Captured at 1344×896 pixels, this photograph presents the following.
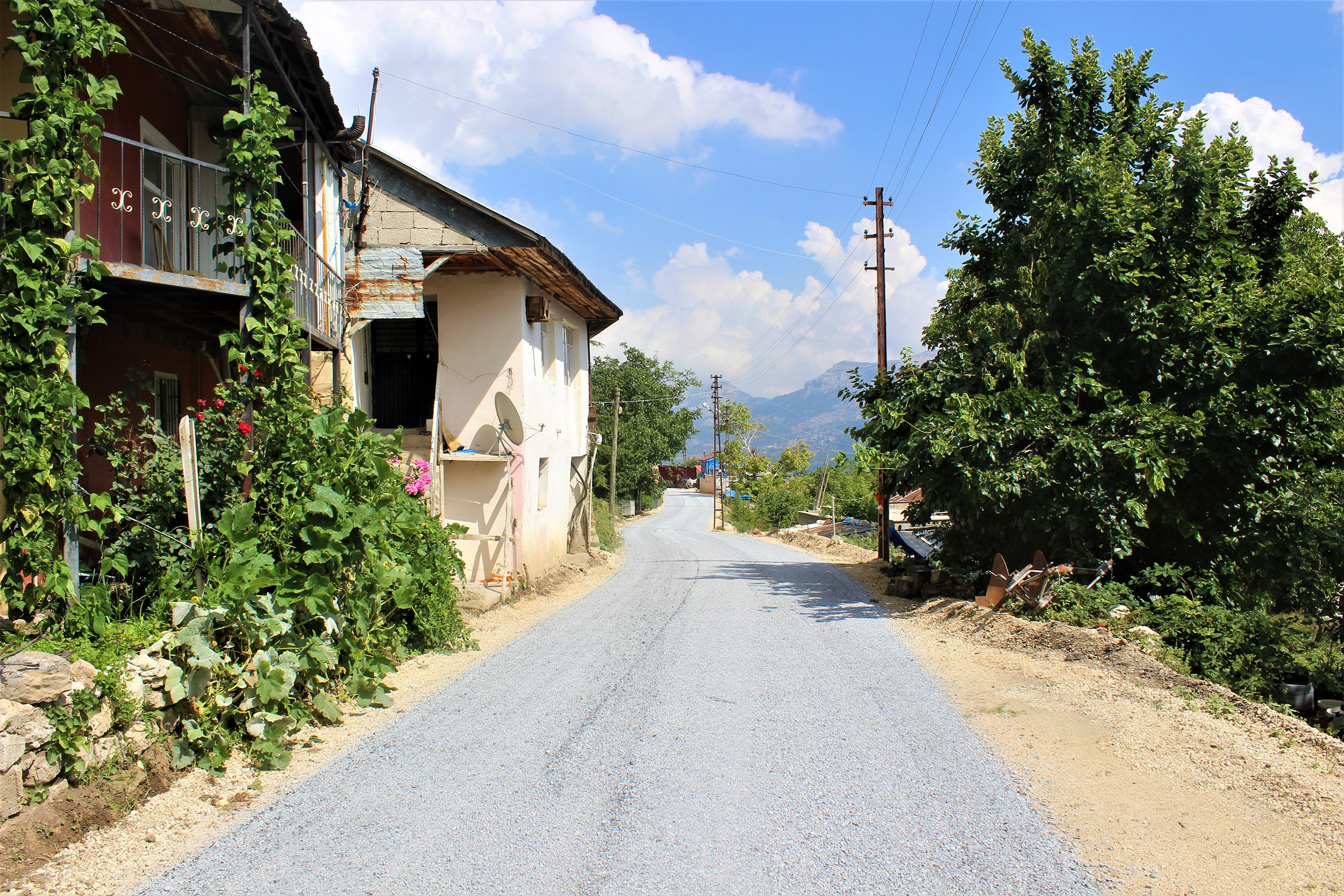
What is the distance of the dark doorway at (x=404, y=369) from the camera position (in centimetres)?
1468

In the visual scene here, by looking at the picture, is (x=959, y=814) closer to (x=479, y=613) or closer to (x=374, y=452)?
(x=374, y=452)

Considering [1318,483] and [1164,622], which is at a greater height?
[1318,483]

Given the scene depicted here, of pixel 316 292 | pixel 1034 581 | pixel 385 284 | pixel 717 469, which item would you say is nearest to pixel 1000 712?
pixel 1034 581

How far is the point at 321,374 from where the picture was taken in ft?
37.3

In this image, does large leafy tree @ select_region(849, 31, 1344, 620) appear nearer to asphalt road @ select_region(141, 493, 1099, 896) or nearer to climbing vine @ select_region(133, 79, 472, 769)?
asphalt road @ select_region(141, 493, 1099, 896)

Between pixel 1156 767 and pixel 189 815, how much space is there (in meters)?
6.10

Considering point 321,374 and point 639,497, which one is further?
point 639,497

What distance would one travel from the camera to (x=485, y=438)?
13.7 meters

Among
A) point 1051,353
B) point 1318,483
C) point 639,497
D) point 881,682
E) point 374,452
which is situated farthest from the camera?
point 639,497

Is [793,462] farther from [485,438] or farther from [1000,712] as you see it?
[1000,712]

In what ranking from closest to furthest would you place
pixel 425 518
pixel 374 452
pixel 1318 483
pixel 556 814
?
pixel 556 814, pixel 374 452, pixel 425 518, pixel 1318 483

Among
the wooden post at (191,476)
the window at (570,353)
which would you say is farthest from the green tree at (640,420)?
the wooden post at (191,476)

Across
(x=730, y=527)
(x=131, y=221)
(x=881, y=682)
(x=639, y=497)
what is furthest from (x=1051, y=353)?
(x=639, y=497)

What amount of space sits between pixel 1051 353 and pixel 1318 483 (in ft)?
12.8
